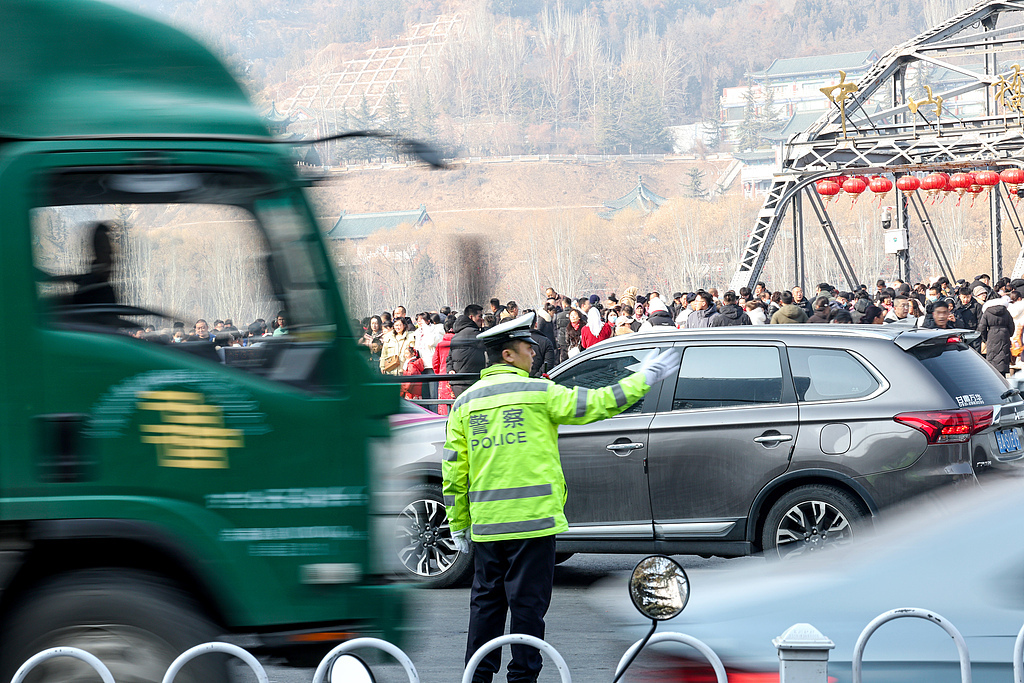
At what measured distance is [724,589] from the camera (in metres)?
3.45

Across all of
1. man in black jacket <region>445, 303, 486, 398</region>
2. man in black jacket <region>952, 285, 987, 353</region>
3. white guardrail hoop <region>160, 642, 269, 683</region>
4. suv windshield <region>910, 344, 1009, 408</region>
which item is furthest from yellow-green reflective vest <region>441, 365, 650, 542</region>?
man in black jacket <region>952, 285, 987, 353</region>

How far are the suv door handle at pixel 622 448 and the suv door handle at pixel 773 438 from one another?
2.44 feet

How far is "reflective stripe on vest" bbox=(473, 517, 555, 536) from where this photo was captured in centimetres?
448

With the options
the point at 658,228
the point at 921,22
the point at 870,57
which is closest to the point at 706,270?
the point at 658,228

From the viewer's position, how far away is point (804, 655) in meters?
2.70

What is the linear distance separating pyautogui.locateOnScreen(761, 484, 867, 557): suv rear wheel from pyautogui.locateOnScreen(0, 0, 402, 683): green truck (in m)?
3.38

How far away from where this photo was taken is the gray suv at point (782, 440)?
675 centimetres

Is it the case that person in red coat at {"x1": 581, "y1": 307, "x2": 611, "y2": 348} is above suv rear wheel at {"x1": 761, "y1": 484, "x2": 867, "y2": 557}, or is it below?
above

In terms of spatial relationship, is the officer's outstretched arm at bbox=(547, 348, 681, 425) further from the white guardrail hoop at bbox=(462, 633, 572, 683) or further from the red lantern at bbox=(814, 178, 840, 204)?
the red lantern at bbox=(814, 178, 840, 204)

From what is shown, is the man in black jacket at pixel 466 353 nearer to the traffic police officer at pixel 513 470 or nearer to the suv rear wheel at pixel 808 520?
the suv rear wheel at pixel 808 520

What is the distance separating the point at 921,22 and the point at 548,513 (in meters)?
203

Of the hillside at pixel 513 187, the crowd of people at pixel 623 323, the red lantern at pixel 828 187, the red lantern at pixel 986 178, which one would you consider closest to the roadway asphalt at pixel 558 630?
the crowd of people at pixel 623 323

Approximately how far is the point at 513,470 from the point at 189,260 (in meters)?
1.49

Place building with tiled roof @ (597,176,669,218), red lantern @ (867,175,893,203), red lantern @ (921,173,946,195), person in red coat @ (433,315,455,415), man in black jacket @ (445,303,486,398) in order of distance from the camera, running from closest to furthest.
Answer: man in black jacket @ (445,303,486,398) < person in red coat @ (433,315,455,415) < red lantern @ (921,173,946,195) < red lantern @ (867,175,893,203) < building with tiled roof @ (597,176,669,218)
